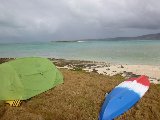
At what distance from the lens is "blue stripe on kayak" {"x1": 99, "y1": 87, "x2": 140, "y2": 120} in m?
8.24

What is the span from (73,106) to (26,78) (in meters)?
2.68

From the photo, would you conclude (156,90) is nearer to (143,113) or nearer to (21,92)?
(143,113)

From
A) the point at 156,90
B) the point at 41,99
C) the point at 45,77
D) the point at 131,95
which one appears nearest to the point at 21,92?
the point at 41,99

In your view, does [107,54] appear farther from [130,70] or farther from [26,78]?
[26,78]

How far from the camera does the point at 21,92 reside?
9781 millimetres

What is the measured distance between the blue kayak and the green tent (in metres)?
3.03

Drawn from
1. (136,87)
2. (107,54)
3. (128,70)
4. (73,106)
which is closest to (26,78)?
(73,106)

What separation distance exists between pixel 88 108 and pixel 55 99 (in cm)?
150

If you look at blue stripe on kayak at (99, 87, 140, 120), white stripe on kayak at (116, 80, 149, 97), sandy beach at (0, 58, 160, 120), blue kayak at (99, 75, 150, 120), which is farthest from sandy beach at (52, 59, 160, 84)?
blue stripe on kayak at (99, 87, 140, 120)

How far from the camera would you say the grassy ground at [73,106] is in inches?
328

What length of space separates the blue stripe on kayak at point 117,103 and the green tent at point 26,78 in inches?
119

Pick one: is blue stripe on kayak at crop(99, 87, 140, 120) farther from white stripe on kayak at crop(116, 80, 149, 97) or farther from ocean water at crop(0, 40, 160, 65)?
ocean water at crop(0, 40, 160, 65)

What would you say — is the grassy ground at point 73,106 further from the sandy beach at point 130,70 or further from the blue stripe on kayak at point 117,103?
the sandy beach at point 130,70

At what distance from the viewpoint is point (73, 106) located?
898 centimetres
